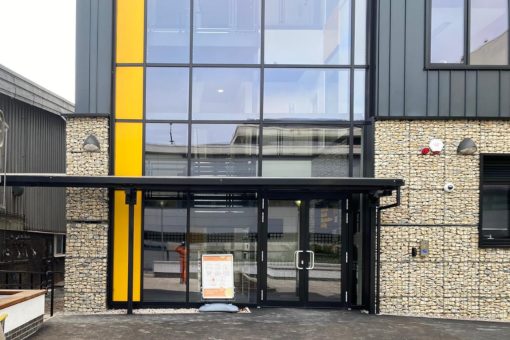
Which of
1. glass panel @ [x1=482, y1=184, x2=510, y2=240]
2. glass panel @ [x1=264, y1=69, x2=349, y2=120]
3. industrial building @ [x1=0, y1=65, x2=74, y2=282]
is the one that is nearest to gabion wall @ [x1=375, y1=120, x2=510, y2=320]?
glass panel @ [x1=482, y1=184, x2=510, y2=240]

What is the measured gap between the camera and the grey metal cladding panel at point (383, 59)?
923cm

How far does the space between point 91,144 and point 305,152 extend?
14.5 feet

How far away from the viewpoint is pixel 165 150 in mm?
9375

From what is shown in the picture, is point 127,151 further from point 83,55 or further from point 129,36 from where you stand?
point 129,36

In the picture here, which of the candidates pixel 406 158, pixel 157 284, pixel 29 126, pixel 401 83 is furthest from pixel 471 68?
pixel 29 126

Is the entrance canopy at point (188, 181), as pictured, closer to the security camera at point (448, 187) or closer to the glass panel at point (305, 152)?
the glass panel at point (305, 152)

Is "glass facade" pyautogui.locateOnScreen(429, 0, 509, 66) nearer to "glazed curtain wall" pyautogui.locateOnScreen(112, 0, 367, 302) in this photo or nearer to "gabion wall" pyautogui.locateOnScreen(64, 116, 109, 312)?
"glazed curtain wall" pyautogui.locateOnScreen(112, 0, 367, 302)

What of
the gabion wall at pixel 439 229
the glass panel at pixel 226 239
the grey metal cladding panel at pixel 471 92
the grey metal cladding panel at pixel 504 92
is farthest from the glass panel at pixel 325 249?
the grey metal cladding panel at pixel 504 92

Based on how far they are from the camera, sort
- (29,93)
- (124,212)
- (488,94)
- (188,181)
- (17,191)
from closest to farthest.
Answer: (188,181), (488,94), (124,212), (17,191), (29,93)

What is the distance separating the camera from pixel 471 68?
9188 millimetres

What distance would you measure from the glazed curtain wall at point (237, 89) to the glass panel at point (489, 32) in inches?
90.1

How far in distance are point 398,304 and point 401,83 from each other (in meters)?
4.54

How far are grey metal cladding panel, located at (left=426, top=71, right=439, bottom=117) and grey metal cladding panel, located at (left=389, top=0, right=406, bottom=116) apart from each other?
531 millimetres

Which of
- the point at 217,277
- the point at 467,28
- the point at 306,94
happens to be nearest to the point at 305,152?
the point at 306,94
